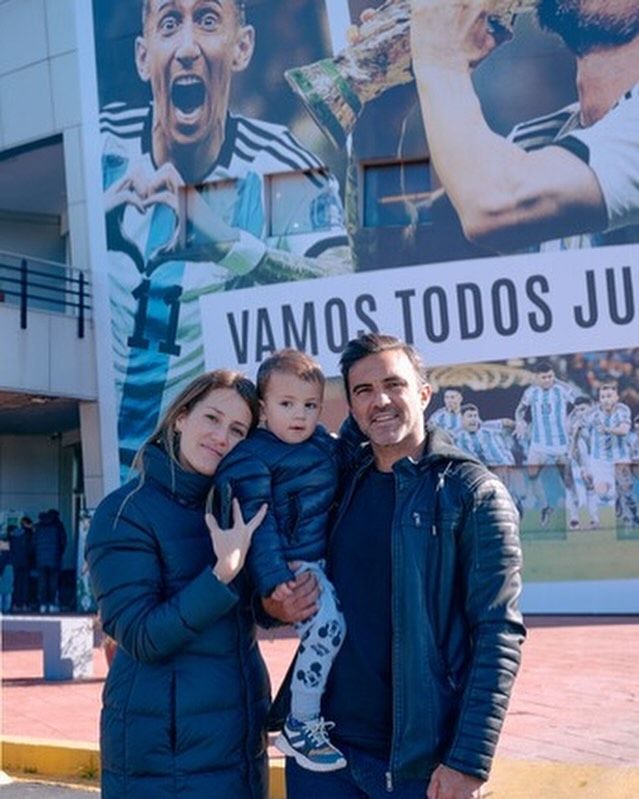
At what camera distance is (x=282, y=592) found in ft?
10.5

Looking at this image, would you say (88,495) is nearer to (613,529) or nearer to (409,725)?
(613,529)

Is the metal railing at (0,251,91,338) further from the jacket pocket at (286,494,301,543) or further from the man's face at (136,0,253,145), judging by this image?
the jacket pocket at (286,494,301,543)

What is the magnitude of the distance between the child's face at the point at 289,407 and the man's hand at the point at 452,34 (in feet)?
50.1

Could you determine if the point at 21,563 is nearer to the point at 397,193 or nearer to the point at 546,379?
the point at 397,193

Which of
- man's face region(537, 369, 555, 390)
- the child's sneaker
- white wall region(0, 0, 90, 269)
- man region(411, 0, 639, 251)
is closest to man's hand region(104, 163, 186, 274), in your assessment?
white wall region(0, 0, 90, 269)

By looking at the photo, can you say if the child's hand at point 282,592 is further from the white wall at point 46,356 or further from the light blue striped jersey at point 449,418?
the white wall at point 46,356

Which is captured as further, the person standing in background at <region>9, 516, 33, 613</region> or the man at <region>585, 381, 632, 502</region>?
the person standing in background at <region>9, 516, 33, 613</region>

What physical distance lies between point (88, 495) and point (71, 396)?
1804 millimetres

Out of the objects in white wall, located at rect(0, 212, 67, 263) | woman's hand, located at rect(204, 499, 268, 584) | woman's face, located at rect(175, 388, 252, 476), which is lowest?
woman's hand, located at rect(204, 499, 268, 584)

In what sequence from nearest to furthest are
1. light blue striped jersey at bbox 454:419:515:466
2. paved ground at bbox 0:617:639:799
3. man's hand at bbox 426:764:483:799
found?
1. man's hand at bbox 426:764:483:799
2. paved ground at bbox 0:617:639:799
3. light blue striped jersey at bbox 454:419:515:466

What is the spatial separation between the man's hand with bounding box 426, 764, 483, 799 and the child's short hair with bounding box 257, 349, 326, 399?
1.15 metres

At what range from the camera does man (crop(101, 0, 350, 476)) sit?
18.7 m

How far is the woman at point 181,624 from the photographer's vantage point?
124 inches

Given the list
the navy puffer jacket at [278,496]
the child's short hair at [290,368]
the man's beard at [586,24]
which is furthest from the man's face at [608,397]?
the navy puffer jacket at [278,496]
